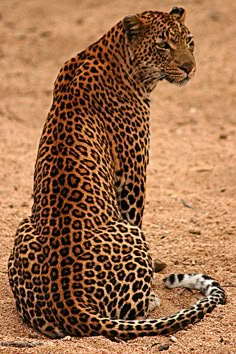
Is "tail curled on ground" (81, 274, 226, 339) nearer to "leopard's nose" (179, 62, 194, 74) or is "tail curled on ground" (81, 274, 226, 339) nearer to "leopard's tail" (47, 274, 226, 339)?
"leopard's tail" (47, 274, 226, 339)

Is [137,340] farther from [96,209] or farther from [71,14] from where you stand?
[71,14]

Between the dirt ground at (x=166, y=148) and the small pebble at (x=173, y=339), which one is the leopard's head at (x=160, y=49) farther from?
the small pebble at (x=173, y=339)

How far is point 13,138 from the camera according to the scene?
11.9 meters

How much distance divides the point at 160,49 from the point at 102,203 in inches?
Answer: 60.7

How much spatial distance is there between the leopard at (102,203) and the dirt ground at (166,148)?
17 centimetres

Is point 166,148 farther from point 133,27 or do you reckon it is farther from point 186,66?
point 133,27

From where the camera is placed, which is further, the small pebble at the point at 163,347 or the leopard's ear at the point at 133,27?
the leopard's ear at the point at 133,27

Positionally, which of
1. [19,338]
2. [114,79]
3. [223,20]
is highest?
[223,20]

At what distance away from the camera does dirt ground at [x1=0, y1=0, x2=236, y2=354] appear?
6797 millimetres

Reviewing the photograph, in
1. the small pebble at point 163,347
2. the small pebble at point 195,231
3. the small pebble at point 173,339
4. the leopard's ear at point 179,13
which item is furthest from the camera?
the small pebble at point 195,231

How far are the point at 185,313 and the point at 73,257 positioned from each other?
866 mm

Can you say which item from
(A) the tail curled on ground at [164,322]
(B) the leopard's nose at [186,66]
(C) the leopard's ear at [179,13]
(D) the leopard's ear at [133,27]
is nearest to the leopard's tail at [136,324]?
(A) the tail curled on ground at [164,322]

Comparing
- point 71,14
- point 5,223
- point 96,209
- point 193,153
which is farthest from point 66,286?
point 71,14

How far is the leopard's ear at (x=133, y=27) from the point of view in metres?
7.63
